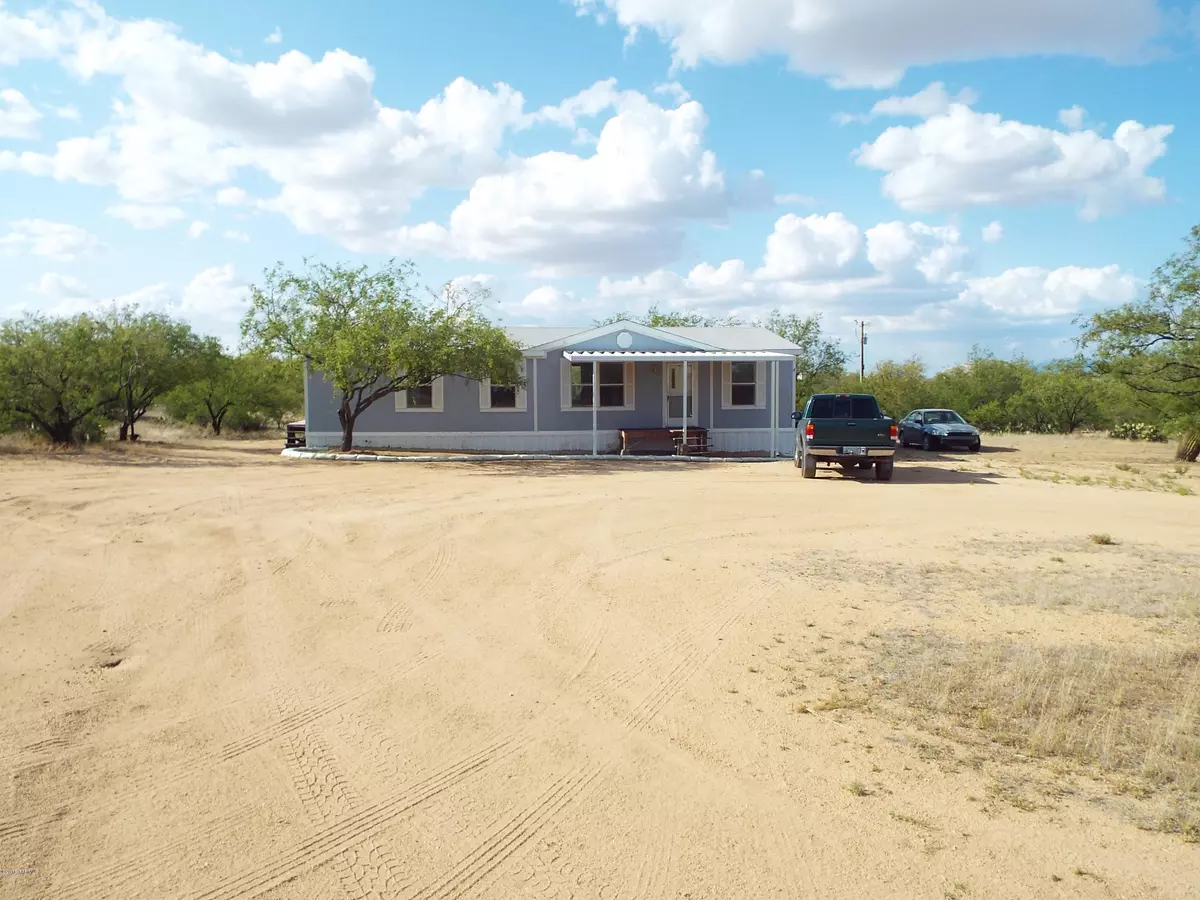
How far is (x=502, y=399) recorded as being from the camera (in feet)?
77.7

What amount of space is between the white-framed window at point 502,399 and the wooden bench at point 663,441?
8.88 feet

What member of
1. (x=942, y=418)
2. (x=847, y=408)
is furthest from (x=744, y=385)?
(x=942, y=418)

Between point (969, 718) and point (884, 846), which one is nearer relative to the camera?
point (884, 846)

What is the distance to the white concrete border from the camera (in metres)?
20.7

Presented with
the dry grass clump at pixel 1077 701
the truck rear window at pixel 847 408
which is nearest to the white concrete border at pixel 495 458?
the truck rear window at pixel 847 408

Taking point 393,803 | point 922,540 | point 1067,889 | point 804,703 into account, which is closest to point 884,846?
point 1067,889

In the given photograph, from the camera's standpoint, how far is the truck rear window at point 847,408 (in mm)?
18281

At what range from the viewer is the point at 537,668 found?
5961 millimetres

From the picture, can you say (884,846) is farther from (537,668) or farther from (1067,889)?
(537,668)

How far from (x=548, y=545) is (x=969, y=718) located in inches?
229

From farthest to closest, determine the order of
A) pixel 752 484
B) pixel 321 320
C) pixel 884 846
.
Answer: pixel 321 320
pixel 752 484
pixel 884 846

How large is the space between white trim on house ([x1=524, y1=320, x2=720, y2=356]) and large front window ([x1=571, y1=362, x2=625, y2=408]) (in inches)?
32.3

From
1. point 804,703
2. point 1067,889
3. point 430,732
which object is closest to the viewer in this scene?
point 1067,889

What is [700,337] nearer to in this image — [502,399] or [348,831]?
[502,399]
